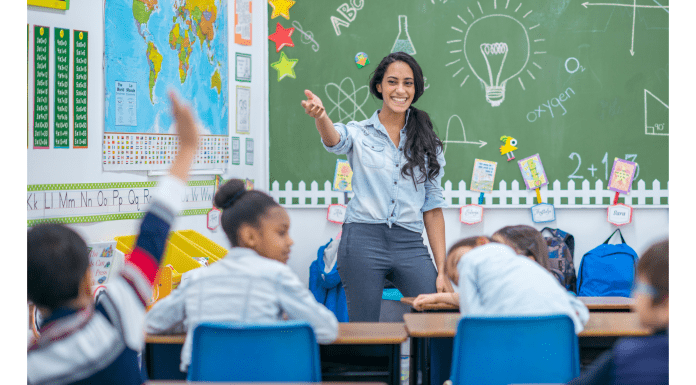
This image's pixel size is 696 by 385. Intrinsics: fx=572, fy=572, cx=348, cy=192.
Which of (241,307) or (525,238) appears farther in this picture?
(525,238)

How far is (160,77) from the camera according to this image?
10.2ft

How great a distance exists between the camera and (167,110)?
3178 millimetres

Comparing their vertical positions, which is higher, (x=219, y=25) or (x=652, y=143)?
(x=219, y=25)

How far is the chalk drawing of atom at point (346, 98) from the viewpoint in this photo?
4.03 m

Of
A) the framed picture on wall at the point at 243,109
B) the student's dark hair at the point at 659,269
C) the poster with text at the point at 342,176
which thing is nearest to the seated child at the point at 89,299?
the student's dark hair at the point at 659,269

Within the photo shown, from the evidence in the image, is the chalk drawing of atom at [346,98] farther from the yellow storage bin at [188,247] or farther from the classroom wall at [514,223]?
the yellow storage bin at [188,247]

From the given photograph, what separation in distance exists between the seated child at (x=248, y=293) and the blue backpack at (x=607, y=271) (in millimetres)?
2542

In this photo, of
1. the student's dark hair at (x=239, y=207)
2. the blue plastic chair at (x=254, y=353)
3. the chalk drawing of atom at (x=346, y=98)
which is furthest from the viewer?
the chalk drawing of atom at (x=346, y=98)

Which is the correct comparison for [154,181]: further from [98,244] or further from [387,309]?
[387,309]

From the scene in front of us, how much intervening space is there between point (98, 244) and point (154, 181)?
1.91ft

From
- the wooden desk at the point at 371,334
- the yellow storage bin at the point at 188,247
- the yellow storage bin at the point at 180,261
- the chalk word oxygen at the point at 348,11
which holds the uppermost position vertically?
the chalk word oxygen at the point at 348,11

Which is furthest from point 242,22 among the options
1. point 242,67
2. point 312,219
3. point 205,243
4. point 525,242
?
point 525,242
